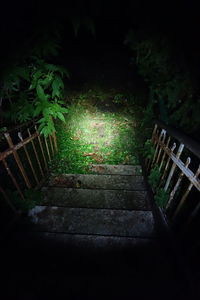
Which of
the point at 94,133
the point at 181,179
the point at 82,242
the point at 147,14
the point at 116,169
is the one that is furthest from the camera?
the point at 94,133

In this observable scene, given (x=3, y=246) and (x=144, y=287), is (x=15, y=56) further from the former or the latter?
(x=144, y=287)

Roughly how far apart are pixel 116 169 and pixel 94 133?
87.2 inches

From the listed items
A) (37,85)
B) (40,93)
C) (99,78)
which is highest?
(37,85)

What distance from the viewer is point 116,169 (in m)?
4.34

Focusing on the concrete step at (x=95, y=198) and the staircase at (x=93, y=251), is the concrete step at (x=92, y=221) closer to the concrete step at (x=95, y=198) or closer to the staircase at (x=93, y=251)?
the staircase at (x=93, y=251)

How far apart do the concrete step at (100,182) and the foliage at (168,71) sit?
1.97m

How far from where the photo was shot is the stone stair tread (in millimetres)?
4133

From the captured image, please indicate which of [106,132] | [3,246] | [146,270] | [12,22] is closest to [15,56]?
[12,22]

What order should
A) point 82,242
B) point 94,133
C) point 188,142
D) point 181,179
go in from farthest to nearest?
point 94,133 → point 82,242 → point 181,179 → point 188,142

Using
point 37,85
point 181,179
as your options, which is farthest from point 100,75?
point 181,179

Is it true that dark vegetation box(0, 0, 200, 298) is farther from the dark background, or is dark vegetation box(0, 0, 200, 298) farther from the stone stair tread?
the stone stair tread

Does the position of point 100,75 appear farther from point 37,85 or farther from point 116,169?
point 37,85

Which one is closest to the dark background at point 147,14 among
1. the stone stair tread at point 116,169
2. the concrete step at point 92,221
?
the concrete step at point 92,221

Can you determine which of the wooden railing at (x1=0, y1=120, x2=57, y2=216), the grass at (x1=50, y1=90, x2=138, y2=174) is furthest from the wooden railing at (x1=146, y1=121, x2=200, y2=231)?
the wooden railing at (x1=0, y1=120, x2=57, y2=216)
